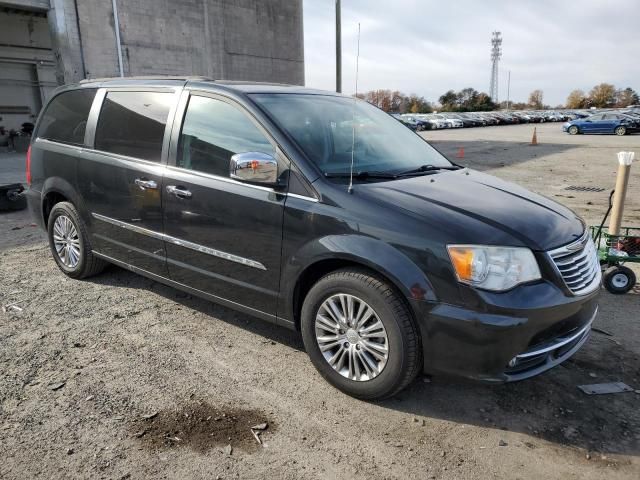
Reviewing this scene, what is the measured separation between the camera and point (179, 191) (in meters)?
3.68

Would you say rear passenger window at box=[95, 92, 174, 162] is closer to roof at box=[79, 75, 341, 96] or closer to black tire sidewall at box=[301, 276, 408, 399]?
roof at box=[79, 75, 341, 96]

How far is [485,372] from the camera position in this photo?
8.79 feet

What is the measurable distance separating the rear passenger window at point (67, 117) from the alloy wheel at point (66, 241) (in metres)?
0.79

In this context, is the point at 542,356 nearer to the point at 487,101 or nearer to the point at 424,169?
the point at 424,169

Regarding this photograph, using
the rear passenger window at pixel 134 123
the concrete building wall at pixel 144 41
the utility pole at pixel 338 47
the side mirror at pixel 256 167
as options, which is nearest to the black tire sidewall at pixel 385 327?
the side mirror at pixel 256 167

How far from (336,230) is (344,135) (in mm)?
1061

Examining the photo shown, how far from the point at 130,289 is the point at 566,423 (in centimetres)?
377

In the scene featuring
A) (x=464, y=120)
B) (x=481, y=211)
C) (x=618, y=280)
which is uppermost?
(x=464, y=120)

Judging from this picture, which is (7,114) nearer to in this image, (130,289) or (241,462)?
(130,289)

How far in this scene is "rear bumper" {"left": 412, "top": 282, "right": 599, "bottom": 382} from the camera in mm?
2592

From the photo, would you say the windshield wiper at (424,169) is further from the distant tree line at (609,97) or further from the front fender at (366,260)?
the distant tree line at (609,97)

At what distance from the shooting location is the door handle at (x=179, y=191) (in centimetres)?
364

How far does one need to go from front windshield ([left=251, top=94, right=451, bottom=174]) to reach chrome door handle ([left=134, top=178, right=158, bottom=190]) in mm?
1033

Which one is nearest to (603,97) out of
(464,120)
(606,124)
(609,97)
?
(609,97)
